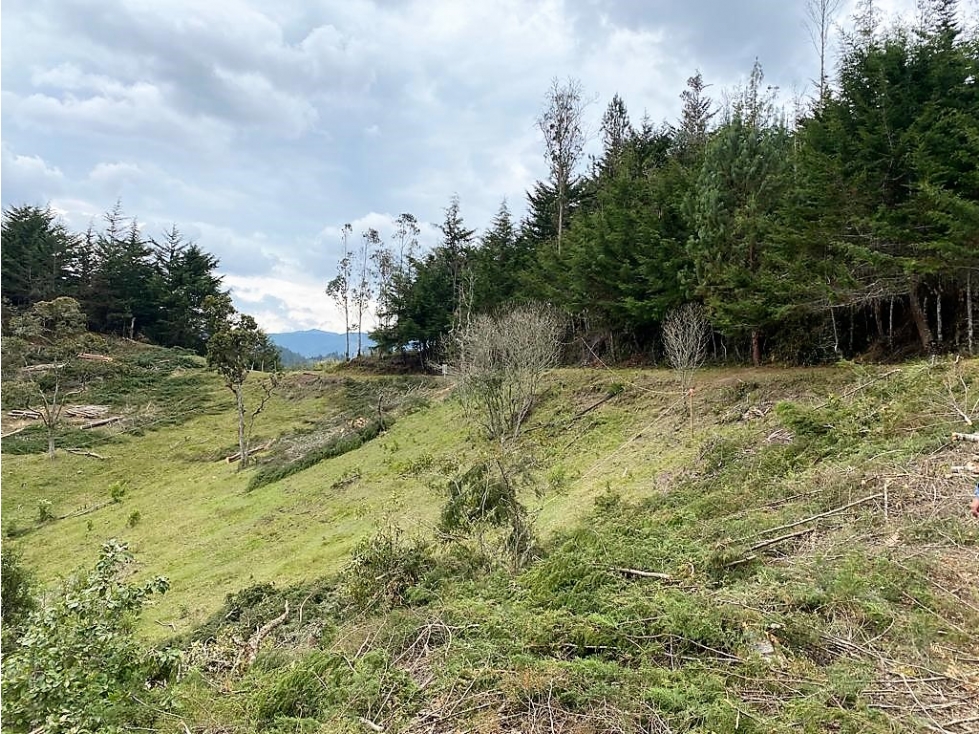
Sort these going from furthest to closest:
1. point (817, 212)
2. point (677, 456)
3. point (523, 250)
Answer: point (523, 250), point (817, 212), point (677, 456)

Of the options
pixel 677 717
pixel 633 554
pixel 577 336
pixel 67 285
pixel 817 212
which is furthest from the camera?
pixel 67 285

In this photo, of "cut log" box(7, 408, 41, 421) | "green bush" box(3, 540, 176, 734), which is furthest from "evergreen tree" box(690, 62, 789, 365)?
"cut log" box(7, 408, 41, 421)

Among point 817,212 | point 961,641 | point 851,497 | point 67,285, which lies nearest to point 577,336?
point 817,212

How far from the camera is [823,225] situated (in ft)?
43.2

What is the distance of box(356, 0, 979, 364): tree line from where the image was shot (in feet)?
A: 39.0

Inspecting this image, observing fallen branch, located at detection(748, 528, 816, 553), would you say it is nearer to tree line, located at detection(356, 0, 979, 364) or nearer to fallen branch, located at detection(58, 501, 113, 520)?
tree line, located at detection(356, 0, 979, 364)

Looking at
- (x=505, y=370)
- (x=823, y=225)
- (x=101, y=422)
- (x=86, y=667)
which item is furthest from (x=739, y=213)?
(x=101, y=422)

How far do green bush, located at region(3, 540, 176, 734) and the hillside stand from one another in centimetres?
38

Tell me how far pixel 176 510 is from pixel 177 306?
100 feet

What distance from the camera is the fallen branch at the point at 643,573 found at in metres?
5.47

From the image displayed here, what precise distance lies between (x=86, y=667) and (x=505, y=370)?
13005 mm

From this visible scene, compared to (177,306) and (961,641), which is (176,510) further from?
(177,306)

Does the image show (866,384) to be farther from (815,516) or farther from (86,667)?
(86,667)

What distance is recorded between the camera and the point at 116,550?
496cm
